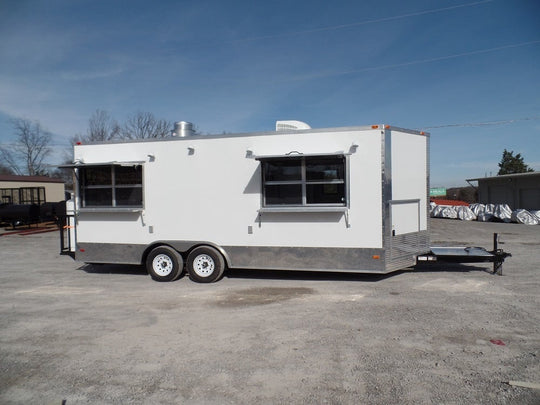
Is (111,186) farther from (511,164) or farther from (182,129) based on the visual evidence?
(511,164)

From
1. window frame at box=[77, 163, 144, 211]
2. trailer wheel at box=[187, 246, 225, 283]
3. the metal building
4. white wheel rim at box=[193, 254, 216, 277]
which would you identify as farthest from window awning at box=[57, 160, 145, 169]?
the metal building

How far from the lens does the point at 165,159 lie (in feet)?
24.1

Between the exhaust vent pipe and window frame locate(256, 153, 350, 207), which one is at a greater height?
the exhaust vent pipe

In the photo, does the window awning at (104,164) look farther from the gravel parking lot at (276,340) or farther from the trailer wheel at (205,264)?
the gravel parking lot at (276,340)

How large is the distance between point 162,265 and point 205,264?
890 millimetres

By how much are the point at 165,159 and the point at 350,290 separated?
4221mm

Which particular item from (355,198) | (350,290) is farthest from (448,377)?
(355,198)

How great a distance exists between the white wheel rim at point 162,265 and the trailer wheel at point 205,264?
41 cm

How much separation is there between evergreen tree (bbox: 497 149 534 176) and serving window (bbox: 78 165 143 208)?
4359cm

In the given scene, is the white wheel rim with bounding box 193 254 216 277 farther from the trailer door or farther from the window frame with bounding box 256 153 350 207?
the trailer door

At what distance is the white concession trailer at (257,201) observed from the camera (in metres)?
6.46

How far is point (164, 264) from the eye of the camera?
7336 mm

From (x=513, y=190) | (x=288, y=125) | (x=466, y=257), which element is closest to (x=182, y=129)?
(x=288, y=125)

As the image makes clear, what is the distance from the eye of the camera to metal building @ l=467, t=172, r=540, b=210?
77.5 feet
